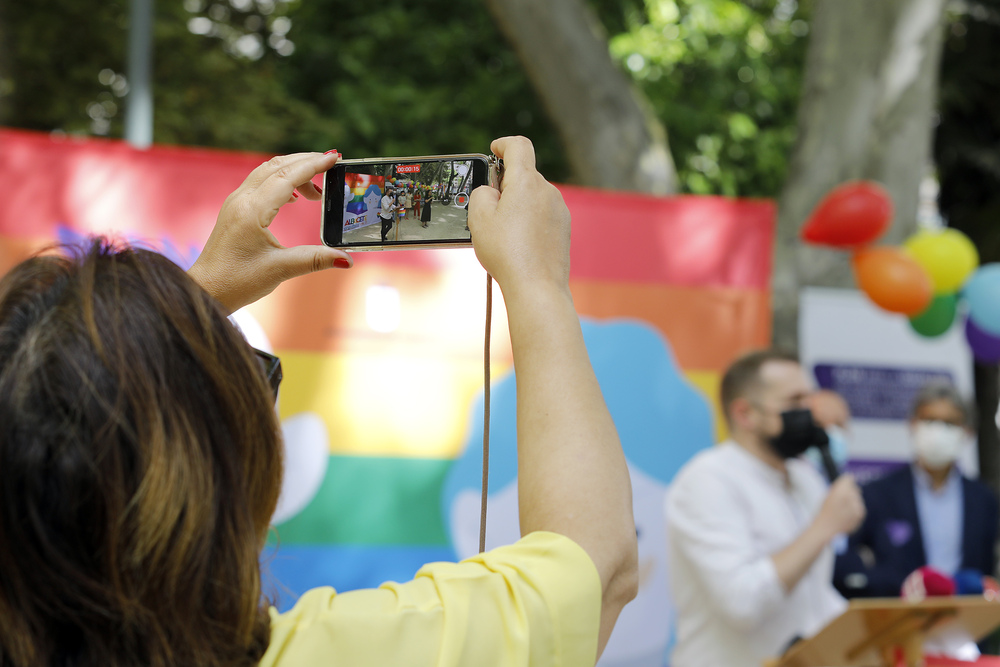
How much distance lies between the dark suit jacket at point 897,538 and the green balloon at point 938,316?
665 mm

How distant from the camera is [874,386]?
428 centimetres

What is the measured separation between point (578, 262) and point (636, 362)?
48 centimetres

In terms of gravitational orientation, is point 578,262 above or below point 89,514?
above

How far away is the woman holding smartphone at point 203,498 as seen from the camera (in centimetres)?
63

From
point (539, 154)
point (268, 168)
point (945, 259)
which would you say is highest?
point (539, 154)

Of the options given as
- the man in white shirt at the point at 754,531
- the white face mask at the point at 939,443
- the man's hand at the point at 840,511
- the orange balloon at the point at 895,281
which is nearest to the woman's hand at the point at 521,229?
the man in white shirt at the point at 754,531

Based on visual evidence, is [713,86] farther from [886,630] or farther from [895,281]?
[886,630]

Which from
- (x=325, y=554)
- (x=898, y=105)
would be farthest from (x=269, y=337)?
(x=898, y=105)

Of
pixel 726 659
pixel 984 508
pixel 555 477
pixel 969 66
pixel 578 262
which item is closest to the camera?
pixel 555 477

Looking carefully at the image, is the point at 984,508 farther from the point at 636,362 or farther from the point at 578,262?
the point at 578,262

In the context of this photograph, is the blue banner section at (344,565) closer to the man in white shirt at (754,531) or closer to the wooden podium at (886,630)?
the man in white shirt at (754,531)

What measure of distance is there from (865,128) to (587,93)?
52.7 inches

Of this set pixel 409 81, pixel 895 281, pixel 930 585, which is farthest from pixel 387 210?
pixel 409 81

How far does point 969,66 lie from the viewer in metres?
7.78
